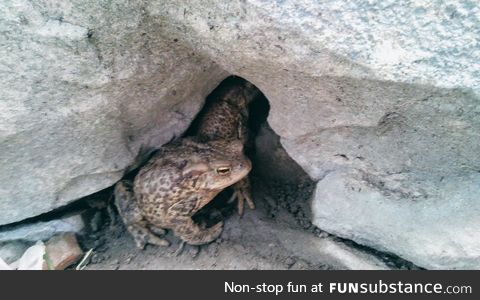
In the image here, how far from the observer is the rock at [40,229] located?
2.57m

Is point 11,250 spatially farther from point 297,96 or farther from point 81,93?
point 297,96

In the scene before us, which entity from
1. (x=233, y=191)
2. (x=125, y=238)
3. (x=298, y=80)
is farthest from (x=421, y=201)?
(x=125, y=238)

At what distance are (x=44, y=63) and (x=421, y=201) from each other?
2.00 metres

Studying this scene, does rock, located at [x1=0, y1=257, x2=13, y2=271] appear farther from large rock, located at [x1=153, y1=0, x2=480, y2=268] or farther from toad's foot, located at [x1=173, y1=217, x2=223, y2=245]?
large rock, located at [x1=153, y1=0, x2=480, y2=268]

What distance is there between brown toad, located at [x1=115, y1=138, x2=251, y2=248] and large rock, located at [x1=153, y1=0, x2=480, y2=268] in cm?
44

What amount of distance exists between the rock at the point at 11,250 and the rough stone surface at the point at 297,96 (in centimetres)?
24

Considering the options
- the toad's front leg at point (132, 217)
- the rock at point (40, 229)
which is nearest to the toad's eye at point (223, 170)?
the toad's front leg at point (132, 217)

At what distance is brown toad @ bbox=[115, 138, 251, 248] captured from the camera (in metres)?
2.60

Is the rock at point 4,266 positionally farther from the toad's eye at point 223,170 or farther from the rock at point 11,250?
the toad's eye at point 223,170

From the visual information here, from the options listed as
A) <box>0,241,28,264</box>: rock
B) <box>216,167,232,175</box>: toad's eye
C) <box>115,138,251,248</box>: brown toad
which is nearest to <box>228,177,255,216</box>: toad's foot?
<box>115,138,251,248</box>: brown toad

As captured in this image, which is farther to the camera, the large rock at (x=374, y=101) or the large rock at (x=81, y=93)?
the large rock at (x=81, y=93)

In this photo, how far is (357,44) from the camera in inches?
64.2

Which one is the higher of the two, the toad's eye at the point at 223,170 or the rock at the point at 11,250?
the toad's eye at the point at 223,170
